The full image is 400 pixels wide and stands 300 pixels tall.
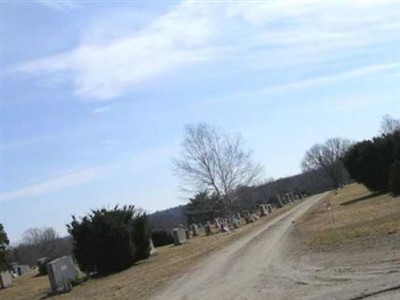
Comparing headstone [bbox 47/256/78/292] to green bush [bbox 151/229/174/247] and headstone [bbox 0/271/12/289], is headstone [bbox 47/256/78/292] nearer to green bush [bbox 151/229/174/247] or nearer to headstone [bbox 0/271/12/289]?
headstone [bbox 0/271/12/289]

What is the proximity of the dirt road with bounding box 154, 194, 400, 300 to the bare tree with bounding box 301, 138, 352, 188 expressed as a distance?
120 metres

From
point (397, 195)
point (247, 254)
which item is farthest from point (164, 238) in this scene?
point (247, 254)

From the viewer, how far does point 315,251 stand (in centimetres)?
1717

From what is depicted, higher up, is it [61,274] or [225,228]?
[225,228]

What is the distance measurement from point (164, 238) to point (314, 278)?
4079 centimetres

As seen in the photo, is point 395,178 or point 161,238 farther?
point 161,238

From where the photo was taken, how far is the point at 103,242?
26891 millimetres

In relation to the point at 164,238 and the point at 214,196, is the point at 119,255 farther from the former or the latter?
the point at 214,196

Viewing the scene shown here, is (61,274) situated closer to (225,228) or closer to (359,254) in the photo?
(359,254)

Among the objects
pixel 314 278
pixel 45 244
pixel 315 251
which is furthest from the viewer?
pixel 45 244

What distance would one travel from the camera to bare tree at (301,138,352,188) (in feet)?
453

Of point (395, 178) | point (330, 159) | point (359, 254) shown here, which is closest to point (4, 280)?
point (395, 178)

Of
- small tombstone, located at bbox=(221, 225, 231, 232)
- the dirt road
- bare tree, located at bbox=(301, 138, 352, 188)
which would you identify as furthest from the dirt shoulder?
bare tree, located at bbox=(301, 138, 352, 188)

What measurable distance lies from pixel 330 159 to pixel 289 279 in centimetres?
13483
